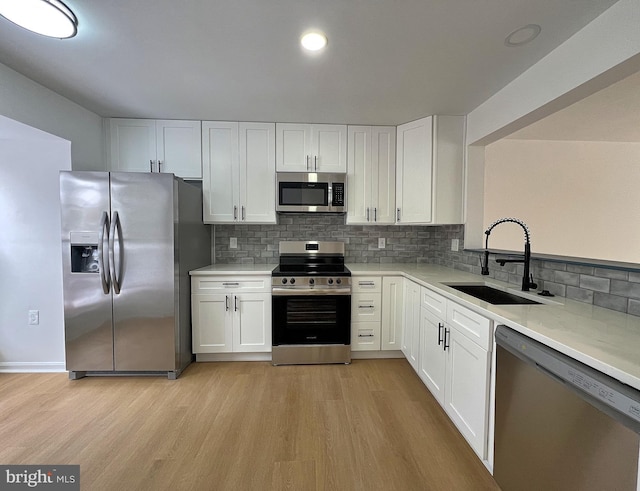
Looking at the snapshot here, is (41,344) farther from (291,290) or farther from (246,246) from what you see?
(291,290)

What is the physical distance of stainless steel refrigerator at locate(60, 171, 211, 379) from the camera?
2.24m

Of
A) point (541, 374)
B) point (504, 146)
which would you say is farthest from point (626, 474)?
point (504, 146)

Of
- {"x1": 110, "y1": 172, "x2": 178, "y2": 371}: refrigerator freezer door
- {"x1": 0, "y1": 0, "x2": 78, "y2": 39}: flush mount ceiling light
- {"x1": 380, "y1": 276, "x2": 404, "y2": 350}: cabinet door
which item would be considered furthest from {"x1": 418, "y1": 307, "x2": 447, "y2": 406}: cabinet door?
{"x1": 0, "y1": 0, "x2": 78, "y2": 39}: flush mount ceiling light

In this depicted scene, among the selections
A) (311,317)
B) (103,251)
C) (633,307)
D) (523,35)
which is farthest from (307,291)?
(523,35)

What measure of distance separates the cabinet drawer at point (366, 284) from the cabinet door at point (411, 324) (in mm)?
268

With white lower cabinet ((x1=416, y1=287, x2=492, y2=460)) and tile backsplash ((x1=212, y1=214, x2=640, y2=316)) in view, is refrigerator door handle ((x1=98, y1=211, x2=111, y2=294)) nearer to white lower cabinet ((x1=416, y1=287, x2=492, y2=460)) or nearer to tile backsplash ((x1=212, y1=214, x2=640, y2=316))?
Result: tile backsplash ((x1=212, y1=214, x2=640, y2=316))

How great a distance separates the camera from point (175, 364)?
7.70 feet

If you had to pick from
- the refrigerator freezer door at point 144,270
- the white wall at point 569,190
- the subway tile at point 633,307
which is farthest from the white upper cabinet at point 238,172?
the white wall at point 569,190

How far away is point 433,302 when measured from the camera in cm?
203

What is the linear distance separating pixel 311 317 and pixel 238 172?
5.50ft

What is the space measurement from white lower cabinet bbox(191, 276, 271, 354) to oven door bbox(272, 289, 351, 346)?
5.7 inches

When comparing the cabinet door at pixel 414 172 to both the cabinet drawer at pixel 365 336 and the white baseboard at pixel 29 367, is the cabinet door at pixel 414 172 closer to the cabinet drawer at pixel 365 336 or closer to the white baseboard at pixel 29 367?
the cabinet drawer at pixel 365 336

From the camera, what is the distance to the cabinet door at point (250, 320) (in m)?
2.62

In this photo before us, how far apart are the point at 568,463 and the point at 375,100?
2.46 meters
